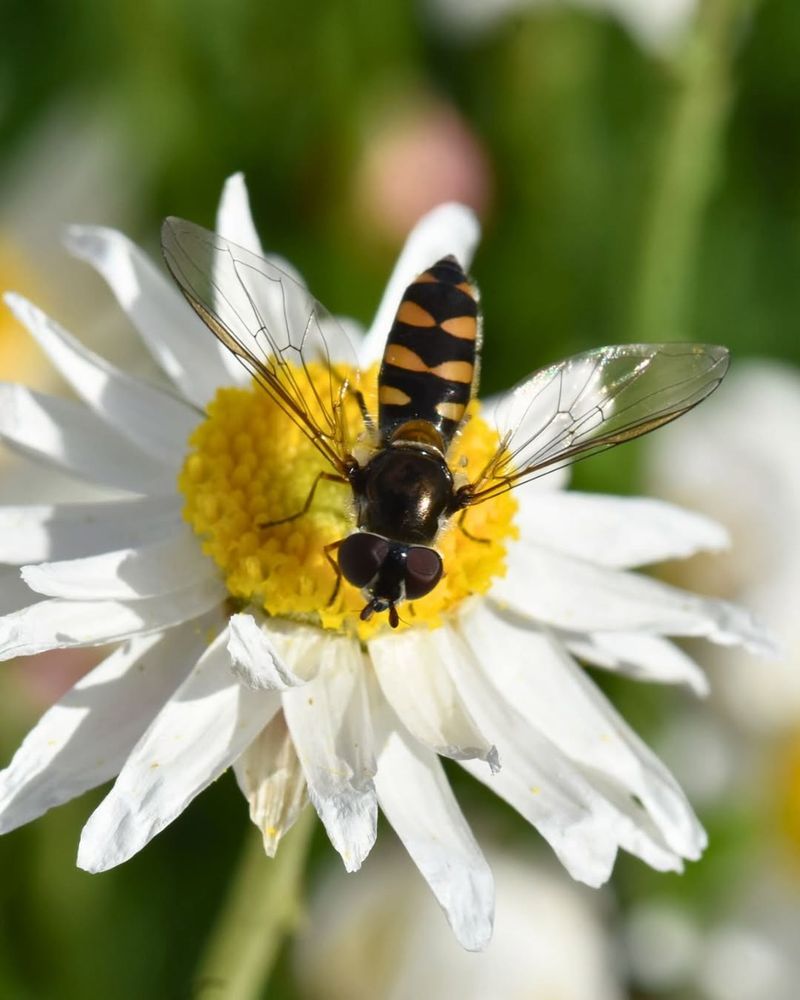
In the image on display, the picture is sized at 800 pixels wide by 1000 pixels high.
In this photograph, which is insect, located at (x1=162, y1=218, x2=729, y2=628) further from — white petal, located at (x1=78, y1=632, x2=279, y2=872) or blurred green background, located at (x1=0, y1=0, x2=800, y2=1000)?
blurred green background, located at (x1=0, y1=0, x2=800, y2=1000)

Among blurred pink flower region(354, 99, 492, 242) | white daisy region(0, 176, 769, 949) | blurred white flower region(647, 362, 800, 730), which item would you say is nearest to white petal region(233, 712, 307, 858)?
white daisy region(0, 176, 769, 949)

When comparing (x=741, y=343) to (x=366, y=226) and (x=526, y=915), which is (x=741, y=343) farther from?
(x=526, y=915)

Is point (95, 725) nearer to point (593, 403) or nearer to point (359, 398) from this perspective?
point (359, 398)

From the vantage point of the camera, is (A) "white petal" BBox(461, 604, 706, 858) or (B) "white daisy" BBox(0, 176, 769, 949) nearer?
(B) "white daisy" BBox(0, 176, 769, 949)

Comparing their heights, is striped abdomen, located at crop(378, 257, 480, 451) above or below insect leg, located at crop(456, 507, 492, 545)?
above

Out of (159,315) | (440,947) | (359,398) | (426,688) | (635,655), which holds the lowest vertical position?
(440,947)

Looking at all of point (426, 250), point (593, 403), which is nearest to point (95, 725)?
point (593, 403)

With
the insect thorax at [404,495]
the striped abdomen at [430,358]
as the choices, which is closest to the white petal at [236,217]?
the striped abdomen at [430,358]
